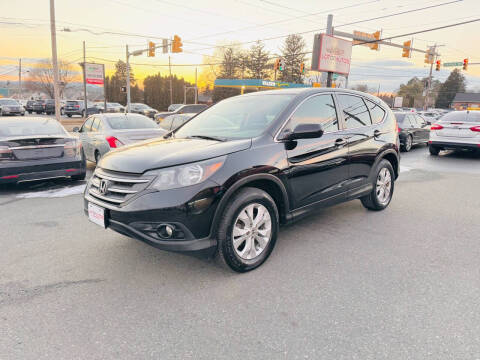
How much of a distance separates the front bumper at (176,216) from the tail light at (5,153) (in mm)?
4298

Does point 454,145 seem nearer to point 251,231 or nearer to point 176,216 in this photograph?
point 251,231

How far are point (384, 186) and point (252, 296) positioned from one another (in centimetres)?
344

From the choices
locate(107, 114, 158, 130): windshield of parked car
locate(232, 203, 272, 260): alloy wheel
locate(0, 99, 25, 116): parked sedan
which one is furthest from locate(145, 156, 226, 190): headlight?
locate(0, 99, 25, 116): parked sedan

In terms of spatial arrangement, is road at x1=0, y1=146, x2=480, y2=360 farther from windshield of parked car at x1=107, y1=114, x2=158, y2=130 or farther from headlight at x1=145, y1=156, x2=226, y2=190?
windshield of parked car at x1=107, y1=114, x2=158, y2=130

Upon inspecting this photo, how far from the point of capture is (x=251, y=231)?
335 centimetres

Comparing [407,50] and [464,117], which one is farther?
[407,50]

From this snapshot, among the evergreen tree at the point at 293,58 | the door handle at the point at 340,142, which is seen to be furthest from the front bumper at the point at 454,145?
the evergreen tree at the point at 293,58

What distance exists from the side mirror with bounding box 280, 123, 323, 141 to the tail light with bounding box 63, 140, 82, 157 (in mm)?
4895

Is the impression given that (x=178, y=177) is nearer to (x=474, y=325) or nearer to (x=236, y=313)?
(x=236, y=313)

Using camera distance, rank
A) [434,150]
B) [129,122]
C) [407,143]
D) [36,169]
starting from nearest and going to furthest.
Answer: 1. [36,169]
2. [129,122]
3. [434,150]
4. [407,143]

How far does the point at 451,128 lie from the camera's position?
11.6 meters

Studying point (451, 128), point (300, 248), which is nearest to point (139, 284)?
point (300, 248)

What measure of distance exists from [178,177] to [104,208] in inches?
30.9

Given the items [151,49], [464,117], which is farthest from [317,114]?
[151,49]
